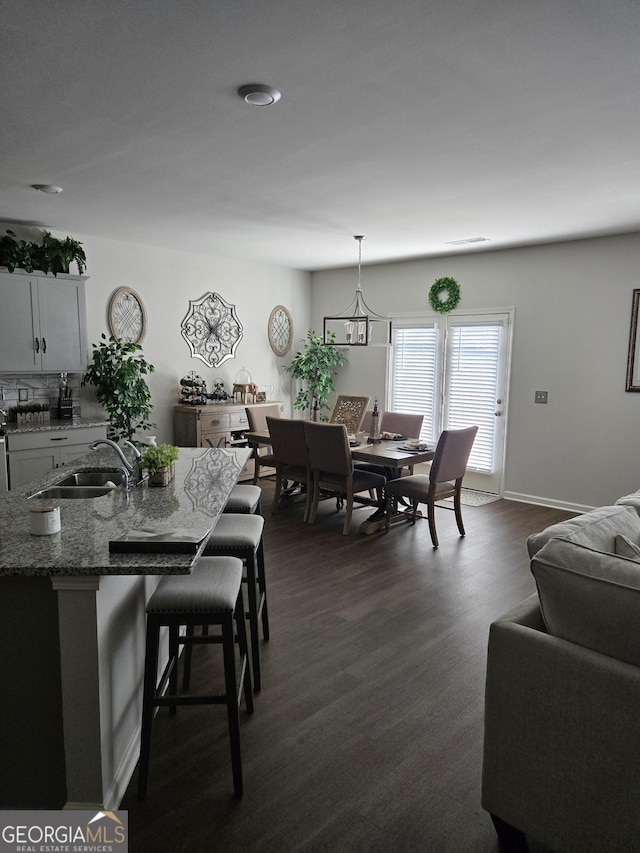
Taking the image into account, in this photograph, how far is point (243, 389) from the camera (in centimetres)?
693

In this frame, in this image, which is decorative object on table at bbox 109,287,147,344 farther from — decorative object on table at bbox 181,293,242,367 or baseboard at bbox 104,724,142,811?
baseboard at bbox 104,724,142,811

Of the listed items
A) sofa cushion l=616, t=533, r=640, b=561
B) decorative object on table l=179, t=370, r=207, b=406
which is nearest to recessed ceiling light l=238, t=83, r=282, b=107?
sofa cushion l=616, t=533, r=640, b=561

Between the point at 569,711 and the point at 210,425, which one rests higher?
the point at 210,425

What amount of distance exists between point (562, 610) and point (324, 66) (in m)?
2.13

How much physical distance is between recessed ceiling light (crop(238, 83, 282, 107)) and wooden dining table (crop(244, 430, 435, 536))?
280 centimetres

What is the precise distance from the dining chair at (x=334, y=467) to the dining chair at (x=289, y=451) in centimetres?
7

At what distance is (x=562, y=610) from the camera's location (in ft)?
5.49

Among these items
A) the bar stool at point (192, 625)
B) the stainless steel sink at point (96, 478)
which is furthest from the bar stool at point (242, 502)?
the bar stool at point (192, 625)

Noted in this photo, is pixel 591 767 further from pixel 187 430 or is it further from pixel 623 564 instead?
pixel 187 430

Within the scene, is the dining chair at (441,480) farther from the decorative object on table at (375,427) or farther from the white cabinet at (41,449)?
the white cabinet at (41,449)

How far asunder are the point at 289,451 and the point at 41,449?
2.11 m

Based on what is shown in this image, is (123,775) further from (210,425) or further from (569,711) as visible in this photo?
(210,425)

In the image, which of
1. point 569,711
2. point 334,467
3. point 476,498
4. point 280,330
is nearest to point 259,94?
point 569,711

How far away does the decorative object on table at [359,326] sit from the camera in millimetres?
5141
